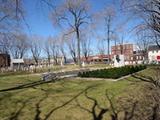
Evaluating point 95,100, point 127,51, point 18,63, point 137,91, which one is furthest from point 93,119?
point 127,51

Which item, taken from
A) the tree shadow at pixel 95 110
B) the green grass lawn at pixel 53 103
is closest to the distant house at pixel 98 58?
the green grass lawn at pixel 53 103

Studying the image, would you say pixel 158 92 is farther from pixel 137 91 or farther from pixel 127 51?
pixel 127 51

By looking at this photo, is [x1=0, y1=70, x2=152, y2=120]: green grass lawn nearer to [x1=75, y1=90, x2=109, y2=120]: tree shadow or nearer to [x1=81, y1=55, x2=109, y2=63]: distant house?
[x1=75, y1=90, x2=109, y2=120]: tree shadow

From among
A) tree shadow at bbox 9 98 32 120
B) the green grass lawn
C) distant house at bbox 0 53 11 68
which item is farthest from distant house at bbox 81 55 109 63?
tree shadow at bbox 9 98 32 120

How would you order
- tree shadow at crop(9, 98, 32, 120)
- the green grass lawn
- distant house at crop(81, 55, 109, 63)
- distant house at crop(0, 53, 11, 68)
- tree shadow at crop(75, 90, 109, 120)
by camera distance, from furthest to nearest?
distant house at crop(81, 55, 109, 63), distant house at crop(0, 53, 11, 68), tree shadow at crop(75, 90, 109, 120), the green grass lawn, tree shadow at crop(9, 98, 32, 120)

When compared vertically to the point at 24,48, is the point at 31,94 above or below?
below

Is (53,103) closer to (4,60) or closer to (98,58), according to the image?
(4,60)

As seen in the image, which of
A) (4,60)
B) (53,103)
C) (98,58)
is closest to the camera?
(53,103)

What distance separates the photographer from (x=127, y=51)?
409 feet

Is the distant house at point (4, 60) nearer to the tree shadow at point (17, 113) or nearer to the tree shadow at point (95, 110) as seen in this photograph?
the tree shadow at point (17, 113)

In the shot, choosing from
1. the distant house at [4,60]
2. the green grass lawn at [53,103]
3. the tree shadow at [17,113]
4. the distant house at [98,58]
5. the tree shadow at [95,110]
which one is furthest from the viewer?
the distant house at [98,58]

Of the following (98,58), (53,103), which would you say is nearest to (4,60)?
(98,58)

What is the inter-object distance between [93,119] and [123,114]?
203 centimetres

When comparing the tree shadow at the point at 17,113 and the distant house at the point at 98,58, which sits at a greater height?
the distant house at the point at 98,58
